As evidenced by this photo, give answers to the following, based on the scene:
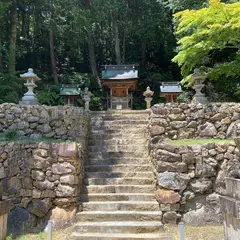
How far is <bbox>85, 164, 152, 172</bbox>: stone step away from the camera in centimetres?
752

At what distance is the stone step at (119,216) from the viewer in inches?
236

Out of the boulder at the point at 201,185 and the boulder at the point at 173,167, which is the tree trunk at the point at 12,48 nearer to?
the boulder at the point at 173,167

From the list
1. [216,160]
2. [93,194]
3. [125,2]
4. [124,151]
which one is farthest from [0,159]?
[125,2]

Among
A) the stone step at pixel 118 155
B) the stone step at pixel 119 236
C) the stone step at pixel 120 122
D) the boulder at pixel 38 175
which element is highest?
the stone step at pixel 120 122

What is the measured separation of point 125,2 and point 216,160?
768 inches

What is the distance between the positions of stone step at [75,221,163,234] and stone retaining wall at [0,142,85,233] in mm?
523

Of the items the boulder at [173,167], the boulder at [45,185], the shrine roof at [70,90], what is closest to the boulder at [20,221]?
the boulder at [45,185]

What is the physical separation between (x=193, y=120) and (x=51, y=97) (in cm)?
1212

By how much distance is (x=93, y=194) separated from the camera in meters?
6.68

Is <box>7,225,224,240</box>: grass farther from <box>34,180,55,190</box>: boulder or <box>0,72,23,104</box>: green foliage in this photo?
<box>0,72,23,104</box>: green foliage

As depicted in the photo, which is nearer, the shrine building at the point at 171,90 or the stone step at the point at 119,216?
the stone step at the point at 119,216

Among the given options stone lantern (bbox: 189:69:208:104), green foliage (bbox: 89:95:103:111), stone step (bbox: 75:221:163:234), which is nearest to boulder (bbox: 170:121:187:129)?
stone lantern (bbox: 189:69:208:104)

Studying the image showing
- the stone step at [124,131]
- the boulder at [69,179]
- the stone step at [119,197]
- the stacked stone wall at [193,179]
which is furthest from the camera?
the stone step at [124,131]

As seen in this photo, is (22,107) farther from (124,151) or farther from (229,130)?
(229,130)
